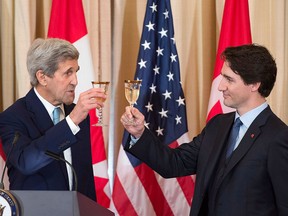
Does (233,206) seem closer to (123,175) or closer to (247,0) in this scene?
(123,175)

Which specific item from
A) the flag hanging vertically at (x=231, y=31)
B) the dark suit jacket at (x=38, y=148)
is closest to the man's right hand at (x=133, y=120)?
the dark suit jacket at (x=38, y=148)

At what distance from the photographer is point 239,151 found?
2.71m

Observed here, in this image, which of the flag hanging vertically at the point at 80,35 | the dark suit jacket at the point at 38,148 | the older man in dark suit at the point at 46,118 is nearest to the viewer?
the dark suit jacket at the point at 38,148

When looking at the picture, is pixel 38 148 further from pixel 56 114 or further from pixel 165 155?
pixel 165 155

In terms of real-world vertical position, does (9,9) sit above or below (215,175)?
above

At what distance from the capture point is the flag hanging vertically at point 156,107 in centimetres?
408

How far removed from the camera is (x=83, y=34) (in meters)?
4.07

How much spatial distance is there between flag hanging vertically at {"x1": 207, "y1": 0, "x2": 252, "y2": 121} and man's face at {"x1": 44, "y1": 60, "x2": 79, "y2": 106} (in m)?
1.60

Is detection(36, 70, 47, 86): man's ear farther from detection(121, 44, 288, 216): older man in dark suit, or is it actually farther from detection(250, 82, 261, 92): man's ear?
detection(250, 82, 261, 92): man's ear

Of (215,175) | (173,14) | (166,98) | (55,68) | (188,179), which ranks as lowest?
(188,179)

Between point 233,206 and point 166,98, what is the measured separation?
1546mm

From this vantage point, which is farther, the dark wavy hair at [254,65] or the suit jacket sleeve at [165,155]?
the suit jacket sleeve at [165,155]

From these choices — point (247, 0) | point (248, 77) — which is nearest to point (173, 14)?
point (247, 0)

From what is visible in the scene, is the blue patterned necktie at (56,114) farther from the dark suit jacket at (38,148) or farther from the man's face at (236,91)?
the man's face at (236,91)
